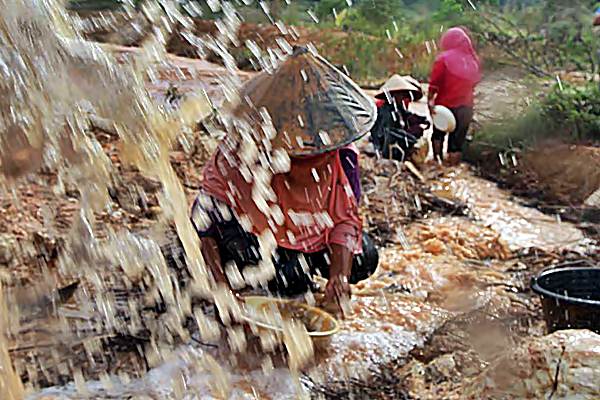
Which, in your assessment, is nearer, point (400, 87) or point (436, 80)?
point (400, 87)

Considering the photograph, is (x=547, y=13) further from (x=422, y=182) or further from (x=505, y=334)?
(x=505, y=334)

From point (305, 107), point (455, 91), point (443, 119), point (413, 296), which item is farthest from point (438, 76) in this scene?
point (305, 107)

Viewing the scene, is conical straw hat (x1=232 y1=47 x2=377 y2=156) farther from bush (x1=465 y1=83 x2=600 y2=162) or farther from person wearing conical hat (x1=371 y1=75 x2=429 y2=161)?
bush (x1=465 y1=83 x2=600 y2=162)

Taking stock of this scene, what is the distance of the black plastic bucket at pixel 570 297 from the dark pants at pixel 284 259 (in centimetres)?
92

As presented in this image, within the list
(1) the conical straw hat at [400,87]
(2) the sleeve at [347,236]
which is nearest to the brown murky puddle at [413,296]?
(2) the sleeve at [347,236]

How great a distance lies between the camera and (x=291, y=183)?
386 cm

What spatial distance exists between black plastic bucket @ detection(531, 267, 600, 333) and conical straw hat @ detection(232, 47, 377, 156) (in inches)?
43.0

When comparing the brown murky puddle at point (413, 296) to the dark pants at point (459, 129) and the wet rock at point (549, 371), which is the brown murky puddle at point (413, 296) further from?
the dark pants at point (459, 129)

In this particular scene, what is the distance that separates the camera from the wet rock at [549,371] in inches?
103

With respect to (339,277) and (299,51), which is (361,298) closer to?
(339,277)

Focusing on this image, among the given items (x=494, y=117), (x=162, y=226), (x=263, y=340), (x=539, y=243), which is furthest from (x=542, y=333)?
(x=494, y=117)

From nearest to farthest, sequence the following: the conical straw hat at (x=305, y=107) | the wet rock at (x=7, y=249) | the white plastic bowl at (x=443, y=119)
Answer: the conical straw hat at (x=305, y=107) < the wet rock at (x=7, y=249) < the white plastic bowl at (x=443, y=119)

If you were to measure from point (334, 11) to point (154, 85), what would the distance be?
405 inches

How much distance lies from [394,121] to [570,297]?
13.8 ft
